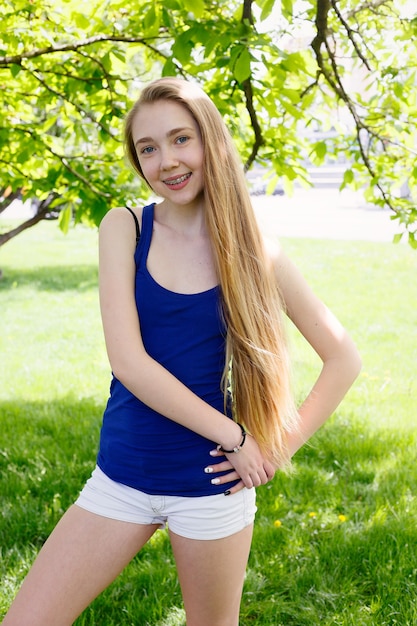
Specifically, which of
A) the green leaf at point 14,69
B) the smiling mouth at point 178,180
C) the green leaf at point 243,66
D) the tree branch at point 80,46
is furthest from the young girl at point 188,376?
the tree branch at point 80,46

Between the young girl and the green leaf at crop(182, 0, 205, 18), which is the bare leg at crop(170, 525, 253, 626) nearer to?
the young girl

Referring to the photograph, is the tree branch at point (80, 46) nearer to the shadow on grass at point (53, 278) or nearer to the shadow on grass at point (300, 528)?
the shadow on grass at point (300, 528)

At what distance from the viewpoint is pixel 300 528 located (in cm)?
329

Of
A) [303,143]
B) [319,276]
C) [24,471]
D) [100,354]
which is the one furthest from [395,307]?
[24,471]

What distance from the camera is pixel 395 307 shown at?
791cm

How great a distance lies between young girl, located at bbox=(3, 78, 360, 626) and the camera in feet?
5.73

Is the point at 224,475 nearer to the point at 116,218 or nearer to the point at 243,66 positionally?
the point at 116,218

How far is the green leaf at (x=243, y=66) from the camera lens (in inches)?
103

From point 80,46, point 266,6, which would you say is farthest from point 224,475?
point 80,46

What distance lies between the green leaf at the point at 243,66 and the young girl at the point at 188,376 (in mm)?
837

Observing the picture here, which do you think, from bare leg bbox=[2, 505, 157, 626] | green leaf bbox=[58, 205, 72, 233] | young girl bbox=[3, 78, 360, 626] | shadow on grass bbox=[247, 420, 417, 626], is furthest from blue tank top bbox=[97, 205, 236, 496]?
green leaf bbox=[58, 205, 72, 233]

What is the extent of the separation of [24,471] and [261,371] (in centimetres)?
251

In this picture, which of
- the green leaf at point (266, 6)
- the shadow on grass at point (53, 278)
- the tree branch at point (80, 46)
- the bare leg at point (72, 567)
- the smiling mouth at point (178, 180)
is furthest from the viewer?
the shadow on grass at point (53, 278)

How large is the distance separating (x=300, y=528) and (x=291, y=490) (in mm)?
378
